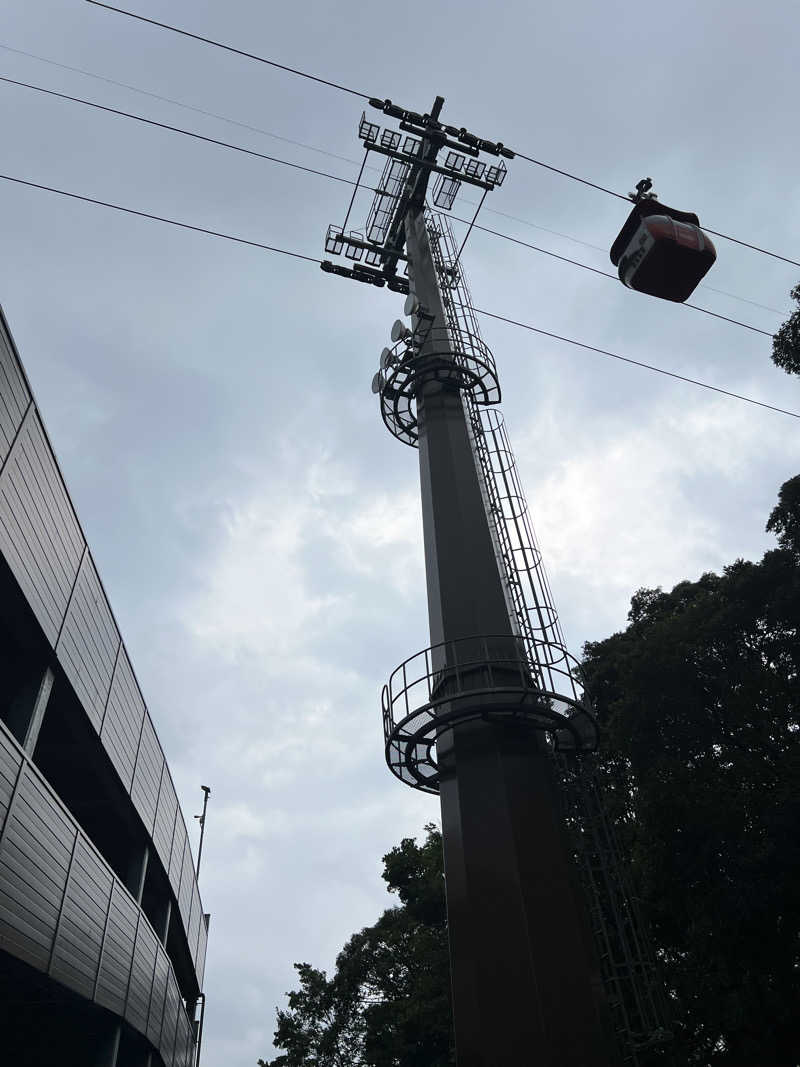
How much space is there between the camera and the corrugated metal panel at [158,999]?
19.0 metres

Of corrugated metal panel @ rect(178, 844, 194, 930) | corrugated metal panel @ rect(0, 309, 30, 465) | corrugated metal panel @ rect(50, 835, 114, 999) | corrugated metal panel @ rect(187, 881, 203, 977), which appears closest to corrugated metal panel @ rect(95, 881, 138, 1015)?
corrugated metal panel @ rect(50, 835, 114, 999)

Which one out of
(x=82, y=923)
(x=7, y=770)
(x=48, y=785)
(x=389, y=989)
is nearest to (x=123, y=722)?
(x=82, y=923)

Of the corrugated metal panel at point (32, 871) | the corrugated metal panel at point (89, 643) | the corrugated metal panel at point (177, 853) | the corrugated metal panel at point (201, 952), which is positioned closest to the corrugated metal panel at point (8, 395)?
the corrugated metal panel at point (89, 643)

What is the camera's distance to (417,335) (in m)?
16.7

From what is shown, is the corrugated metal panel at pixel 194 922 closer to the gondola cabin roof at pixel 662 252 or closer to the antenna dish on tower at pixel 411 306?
the antenna dish on tower at pixel 411 306

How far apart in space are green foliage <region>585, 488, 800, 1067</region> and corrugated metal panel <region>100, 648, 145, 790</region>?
12459mm

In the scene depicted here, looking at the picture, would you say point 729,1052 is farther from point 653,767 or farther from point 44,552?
point 44,552

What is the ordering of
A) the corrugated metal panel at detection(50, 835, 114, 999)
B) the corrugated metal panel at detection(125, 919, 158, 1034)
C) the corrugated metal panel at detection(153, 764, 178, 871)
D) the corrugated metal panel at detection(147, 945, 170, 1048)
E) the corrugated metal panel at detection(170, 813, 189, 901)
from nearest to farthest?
1. the corrugated metal panel at detection(50, 835, 114, 999)
2. the corrugated metal panel at detection(125, 919, 158, 1034)
3. the corrugated metal panel at detection(147, 945, 170, 1048)
4. the corrugated metal panel at detection(153, 764, 178, 871)
5. the corrugated metal panel at detection(170, 813, 189, 901)

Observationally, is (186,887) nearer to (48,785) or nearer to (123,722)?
(123,722)

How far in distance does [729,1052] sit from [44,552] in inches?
727

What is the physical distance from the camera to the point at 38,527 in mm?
12312

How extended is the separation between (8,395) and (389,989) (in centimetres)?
2647

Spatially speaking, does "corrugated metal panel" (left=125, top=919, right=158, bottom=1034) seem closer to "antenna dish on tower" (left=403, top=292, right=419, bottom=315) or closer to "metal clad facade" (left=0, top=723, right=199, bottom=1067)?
"metal clad facade" (left=0, top=723, right=199, bottom=1067)

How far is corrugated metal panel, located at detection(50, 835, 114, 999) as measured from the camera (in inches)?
480
